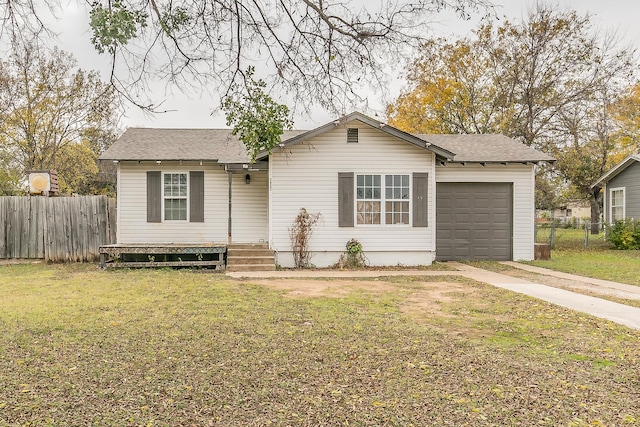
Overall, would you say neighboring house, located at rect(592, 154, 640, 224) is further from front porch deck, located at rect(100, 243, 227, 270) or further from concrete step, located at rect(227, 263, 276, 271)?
front porch deck, located at rect(100, 243, 227, 270)

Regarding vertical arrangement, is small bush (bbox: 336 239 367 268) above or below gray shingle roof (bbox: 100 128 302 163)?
below

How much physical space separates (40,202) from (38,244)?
49.6 inches

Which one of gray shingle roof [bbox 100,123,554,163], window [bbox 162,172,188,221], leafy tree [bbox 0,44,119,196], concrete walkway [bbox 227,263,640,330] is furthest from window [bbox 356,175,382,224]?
leafy tree [bbox 0,44,119,196]

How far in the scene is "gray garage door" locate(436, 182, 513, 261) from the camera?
14258 mm

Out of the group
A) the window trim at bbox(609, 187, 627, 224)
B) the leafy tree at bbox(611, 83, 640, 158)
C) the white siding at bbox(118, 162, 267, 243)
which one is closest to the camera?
the white siding at bbox(118, 162, 267, 243)

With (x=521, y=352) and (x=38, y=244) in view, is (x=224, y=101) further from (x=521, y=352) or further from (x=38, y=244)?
A: (x=38, y=244)

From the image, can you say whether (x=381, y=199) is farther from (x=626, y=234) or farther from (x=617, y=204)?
(x=617, y=204)

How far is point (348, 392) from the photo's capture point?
12.3ft

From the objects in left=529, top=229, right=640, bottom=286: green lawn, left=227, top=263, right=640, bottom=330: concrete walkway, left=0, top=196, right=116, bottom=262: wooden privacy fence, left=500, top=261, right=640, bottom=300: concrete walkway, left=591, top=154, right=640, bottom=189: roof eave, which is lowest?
left=500, top=261, right=640, bottom=300: concrete walkway

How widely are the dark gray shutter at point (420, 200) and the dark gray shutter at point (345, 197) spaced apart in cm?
178

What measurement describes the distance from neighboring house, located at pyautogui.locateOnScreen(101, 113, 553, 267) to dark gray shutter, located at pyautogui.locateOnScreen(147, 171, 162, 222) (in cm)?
3

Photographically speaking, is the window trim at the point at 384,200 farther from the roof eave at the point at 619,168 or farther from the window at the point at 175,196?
the roof eave at the point at 619,168

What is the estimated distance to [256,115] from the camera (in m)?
5.02

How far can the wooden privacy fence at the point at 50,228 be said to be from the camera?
45.1 feet
